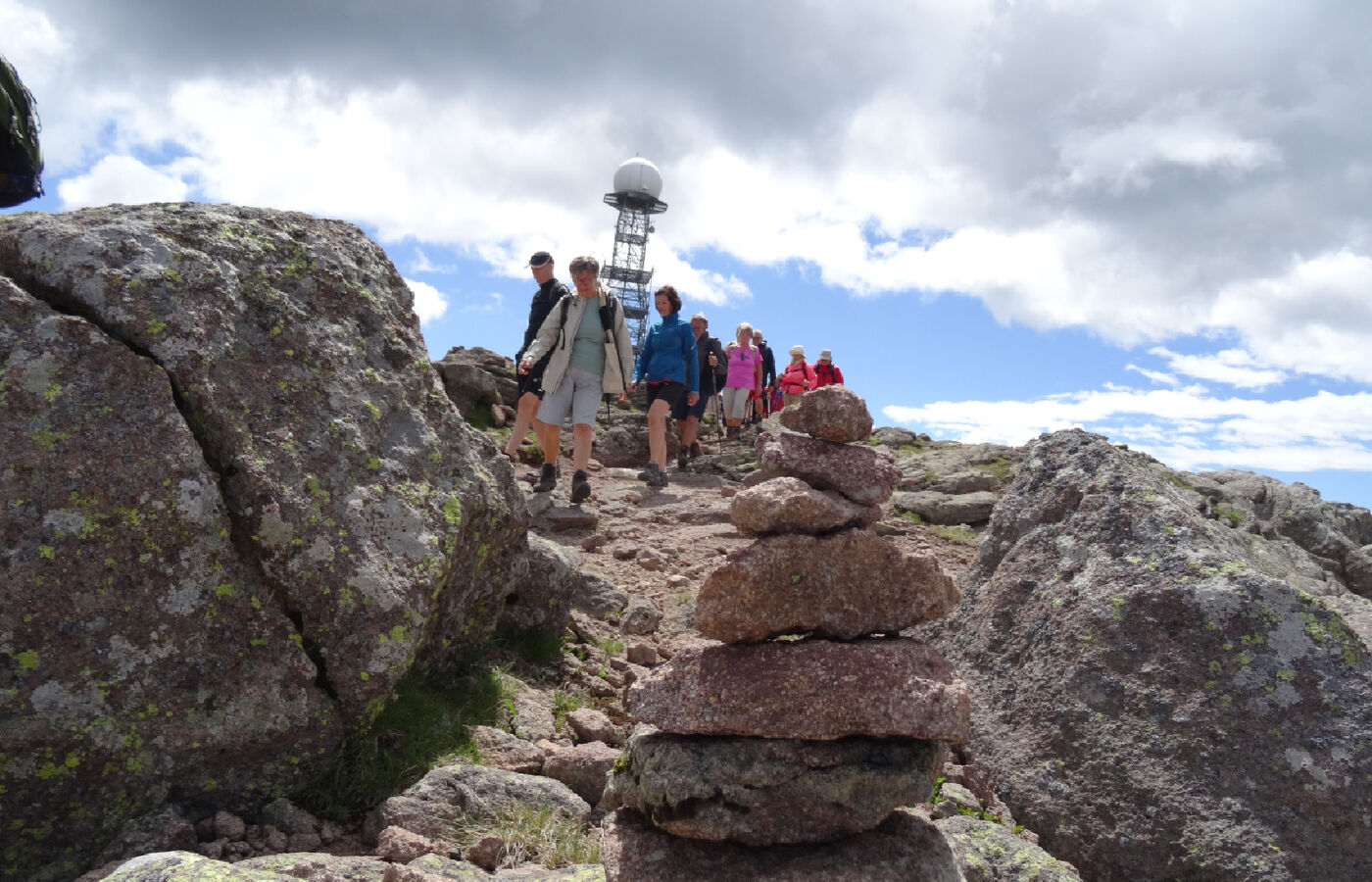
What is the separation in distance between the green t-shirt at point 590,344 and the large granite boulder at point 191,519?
656 cm

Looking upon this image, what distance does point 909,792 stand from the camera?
4652mm

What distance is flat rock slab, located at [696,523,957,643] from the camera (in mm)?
5027

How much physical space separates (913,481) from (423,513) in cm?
1421

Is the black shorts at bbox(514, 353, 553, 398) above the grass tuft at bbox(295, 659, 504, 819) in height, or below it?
above

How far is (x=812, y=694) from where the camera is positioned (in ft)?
15.5

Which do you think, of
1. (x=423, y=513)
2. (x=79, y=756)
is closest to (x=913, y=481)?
(x=423, y=513)

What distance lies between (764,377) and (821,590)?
22581mm

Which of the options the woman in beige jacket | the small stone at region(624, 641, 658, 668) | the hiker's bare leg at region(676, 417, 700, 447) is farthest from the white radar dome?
the small stone at region(624, 641, 658, 668)

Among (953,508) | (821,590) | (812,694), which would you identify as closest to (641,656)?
(821,590)

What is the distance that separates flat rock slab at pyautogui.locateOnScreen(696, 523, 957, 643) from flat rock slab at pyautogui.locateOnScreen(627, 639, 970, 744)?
0.14 metres

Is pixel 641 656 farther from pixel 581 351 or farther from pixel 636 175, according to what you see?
pixel 636 175

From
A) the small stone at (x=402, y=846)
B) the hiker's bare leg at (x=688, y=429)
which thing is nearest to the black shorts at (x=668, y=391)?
the hiker's bare leg at (x=688, y=429)

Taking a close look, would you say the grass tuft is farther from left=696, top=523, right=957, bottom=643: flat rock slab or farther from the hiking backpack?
the hiking backpack

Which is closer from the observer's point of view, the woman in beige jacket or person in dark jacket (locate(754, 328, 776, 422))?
the woman in beige jacket
